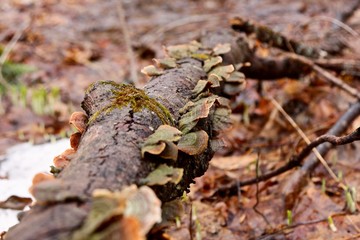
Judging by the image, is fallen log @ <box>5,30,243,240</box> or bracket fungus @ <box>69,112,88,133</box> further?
bracket fungus @ <box>69,112,88,133</box>

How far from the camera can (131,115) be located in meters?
1.24

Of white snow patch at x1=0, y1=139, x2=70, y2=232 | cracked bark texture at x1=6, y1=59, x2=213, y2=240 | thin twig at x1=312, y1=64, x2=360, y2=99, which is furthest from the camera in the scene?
thin twig at x1=312, y1=64, x2=360, y2=99

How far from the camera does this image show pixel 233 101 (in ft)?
10.9

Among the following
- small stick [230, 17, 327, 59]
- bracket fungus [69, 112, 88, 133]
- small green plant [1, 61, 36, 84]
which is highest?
small green plant [1, 61, 36, 84]

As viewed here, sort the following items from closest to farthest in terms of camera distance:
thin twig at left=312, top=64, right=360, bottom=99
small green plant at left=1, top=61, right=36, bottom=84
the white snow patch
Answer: the white snow patch < thin twig at left=312, top=64, right=360, bottom=99 < small green plant at left=1, top=61, right=36, bottom=84

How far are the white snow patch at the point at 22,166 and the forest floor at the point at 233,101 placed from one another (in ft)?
0.58

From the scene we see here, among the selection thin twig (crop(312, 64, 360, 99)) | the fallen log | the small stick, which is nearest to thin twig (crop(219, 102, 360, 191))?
thin twig (crop(312, 64, 360, 99))

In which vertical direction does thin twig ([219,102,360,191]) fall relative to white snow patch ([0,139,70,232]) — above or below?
below

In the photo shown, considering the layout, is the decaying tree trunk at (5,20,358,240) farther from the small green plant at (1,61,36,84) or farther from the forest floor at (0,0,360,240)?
→ the small green plant at (1,61,36,84)

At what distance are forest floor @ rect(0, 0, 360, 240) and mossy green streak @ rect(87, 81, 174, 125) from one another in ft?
2.43

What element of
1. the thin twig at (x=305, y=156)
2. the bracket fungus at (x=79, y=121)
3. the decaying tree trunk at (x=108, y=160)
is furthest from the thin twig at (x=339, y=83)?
the bracket fungus at (x=79, y=121)

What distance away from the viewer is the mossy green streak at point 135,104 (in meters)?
1.29

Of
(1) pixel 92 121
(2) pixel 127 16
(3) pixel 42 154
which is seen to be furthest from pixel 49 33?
(1) pixel 92 121

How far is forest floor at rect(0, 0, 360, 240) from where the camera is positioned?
79.4 inches
